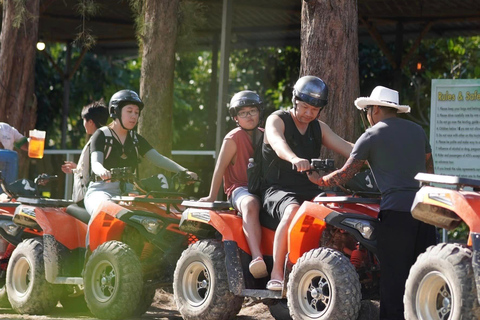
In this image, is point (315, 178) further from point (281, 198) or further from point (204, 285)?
point (204, 285)

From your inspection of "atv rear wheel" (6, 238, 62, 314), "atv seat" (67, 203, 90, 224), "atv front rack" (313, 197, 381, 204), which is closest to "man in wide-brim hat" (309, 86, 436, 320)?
"atv front rack" (313, 197, 381, 204)

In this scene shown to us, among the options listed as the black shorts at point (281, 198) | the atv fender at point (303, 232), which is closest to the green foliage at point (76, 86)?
the black shorts at point (281, 198)

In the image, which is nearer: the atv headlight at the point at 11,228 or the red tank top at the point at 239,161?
the red tank top at the point at 239,161

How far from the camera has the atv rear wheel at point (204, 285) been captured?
8156 millimetres

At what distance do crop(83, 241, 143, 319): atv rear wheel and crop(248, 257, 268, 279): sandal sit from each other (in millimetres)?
1353

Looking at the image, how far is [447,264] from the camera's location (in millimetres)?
6023

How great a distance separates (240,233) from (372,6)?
9.90 meters

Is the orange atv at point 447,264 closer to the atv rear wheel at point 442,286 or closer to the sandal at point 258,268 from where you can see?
the atv rear wheel at point 442,286

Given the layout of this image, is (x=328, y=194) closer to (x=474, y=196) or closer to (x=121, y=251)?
(x=474, y=196)

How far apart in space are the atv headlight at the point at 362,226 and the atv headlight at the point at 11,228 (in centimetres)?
462

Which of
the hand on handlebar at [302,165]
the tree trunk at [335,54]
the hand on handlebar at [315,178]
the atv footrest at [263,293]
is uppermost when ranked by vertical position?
the tree trunk at [335,54]

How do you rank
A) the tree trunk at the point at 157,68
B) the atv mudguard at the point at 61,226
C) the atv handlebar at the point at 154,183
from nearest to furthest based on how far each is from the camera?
the atv handlebar at the point at 154,183 < the atv mudguard at the point at 61,226 < the tree trunk at the point at 157,68

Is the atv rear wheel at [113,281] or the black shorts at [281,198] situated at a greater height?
the black shorts at [281,198]

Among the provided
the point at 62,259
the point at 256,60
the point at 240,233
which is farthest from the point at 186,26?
the point at 256,60
